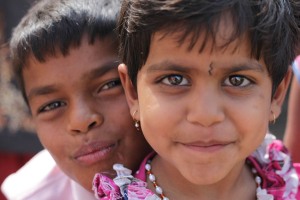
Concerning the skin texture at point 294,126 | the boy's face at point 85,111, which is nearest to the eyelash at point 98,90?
the boy's face at point 85,111

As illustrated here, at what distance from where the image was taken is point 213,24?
4.71ft

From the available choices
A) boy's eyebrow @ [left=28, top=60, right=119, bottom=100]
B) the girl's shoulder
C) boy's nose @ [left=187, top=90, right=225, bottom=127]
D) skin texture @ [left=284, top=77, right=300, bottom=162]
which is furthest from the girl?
skin texture @ [left=284, top=77, right=300, bottom=162]

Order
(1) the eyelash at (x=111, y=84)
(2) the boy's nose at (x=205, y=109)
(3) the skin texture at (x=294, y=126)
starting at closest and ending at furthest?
(2) the boy's nose at (x=205, y=109), (1) the eyelash at (x=111, y=84), (3) the skin texture at (x=294, y=126)

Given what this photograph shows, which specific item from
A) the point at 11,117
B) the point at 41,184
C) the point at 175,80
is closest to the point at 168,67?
the point at 175,80

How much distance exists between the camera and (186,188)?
1.68 m

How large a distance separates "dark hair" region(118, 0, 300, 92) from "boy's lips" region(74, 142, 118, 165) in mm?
211

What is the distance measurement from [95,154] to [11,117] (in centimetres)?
159

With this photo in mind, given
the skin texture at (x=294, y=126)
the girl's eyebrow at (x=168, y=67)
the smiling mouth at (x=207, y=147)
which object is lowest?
the skin texture at (x=294, y=126)

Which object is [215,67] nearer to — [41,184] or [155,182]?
[155,182]

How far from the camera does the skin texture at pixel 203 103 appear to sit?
1.44 m

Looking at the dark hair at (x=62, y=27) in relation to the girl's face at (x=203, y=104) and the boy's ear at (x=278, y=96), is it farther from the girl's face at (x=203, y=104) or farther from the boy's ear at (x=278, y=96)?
the boy's ear at (x=278, y=96)

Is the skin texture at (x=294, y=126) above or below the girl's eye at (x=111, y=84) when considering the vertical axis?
below

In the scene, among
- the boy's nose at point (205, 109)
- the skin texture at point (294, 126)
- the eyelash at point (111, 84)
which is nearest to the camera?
the boy's nose at point (205, 109)

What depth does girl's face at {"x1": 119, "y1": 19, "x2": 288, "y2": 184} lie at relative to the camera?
144 cm
